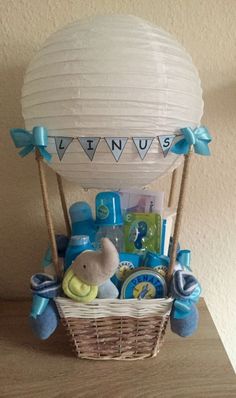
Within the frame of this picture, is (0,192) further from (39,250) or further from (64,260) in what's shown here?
(64,260)

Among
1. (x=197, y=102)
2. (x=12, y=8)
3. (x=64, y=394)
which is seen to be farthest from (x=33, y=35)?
(x=64, y=394)

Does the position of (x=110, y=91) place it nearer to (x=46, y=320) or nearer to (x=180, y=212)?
(x=180, y=212)

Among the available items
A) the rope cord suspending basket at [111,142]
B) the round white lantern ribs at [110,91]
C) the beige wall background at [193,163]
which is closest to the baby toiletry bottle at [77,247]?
the rope cord suspending basket at [111,142]

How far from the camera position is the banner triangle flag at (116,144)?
49cm

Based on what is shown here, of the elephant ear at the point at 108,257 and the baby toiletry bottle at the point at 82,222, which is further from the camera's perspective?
the baby toiletry bottle at the point at 82,222

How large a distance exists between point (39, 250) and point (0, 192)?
15cm

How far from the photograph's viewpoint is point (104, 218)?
1.98 feet

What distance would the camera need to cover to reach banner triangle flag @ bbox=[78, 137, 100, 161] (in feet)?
1.60

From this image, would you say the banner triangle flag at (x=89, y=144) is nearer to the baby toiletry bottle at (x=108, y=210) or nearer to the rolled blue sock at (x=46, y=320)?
the baby toiletry bottle at (x=108, y=210)

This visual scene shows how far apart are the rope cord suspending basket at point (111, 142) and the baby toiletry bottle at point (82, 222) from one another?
0.17 feet

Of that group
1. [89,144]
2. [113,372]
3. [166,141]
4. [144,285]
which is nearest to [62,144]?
[89,144]

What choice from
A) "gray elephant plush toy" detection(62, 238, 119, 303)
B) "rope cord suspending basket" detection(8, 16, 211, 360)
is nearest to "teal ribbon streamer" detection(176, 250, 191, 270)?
"rope cord suspending basket" detection(8, 16, 211, 360)

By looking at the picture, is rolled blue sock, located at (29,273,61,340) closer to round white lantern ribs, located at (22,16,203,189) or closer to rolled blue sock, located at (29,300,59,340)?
rolled blue sock, located at (29,300,59,340)

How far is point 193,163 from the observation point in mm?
802
